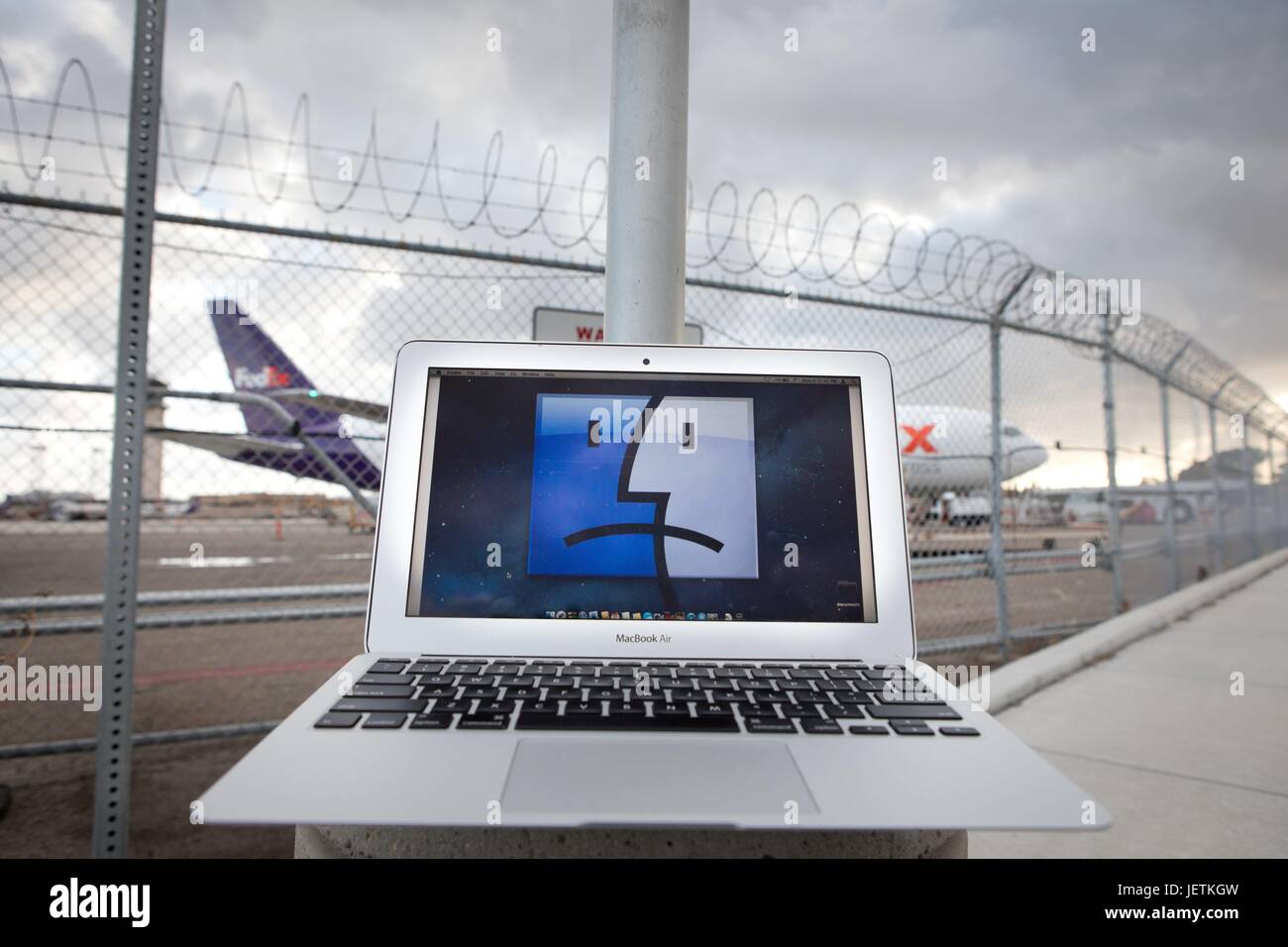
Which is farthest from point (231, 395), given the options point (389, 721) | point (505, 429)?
point (389, 721)

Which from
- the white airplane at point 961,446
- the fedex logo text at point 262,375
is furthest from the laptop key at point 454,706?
the white airplane at point 961,446

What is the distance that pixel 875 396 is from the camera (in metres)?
1.28

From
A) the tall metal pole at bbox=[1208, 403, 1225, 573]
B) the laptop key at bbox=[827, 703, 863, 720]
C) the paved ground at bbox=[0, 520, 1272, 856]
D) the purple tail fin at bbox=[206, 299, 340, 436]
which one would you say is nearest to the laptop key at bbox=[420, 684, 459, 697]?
the laptop key at bbox=[827, 703, 863, 720]

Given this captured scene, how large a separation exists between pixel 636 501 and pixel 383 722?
533 millimetres

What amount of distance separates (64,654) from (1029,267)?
26.3ft

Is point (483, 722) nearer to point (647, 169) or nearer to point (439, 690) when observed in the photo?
point (439, 690)

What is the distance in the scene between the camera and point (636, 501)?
1236mm

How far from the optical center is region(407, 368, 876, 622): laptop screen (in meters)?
1.19

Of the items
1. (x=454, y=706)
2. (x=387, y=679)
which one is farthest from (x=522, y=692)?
(x=387, y=679)

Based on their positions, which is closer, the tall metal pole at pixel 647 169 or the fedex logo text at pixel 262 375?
the tall metal pole at pixel 647 169

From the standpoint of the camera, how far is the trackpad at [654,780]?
0.73 metres

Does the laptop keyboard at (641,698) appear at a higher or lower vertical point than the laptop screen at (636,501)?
lower

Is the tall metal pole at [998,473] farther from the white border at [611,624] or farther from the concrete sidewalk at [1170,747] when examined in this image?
the white border at [611,624]
